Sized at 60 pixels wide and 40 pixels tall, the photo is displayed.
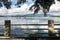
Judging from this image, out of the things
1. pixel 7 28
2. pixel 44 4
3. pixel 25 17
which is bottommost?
pixel 7 28

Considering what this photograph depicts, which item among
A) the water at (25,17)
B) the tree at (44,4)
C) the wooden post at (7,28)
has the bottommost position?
the wooden post at (7,28)

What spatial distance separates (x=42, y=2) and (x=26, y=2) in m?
0.60

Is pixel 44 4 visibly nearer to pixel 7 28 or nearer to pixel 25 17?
pixel 25 17

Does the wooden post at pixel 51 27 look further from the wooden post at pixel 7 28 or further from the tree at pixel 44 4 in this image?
the wooden post at pixel 7 28

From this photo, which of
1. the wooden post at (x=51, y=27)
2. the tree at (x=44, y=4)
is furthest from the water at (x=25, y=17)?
the wooden post at (x=51, y=27)

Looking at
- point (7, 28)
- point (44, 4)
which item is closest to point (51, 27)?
point (44, 4)

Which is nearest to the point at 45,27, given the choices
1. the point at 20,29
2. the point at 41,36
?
the point at 41,36

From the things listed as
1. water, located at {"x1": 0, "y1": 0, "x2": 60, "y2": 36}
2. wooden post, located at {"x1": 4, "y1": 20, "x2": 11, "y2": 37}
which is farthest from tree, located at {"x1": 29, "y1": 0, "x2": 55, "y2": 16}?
wooden post, located at {"x1": 4, "y1": 20, "x2": 11, "y2": 37}

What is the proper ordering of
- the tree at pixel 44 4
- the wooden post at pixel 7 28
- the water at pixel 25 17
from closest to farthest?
the wooden post at pixel 7 28, the water at pixel 25 17, the tree at pixel 44 4

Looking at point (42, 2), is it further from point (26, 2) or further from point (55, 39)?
point (55, 39)

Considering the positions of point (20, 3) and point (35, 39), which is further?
point (20, 3)

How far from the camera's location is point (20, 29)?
21.4ft

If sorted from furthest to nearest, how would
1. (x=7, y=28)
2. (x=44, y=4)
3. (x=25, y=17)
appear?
(x=44, y=4), (x=25, y=17), (x=7, y=28)

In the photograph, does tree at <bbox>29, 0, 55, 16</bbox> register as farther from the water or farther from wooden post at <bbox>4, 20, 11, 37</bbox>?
wooden post at <bbox>4, 20, 11, 37</bbox>
